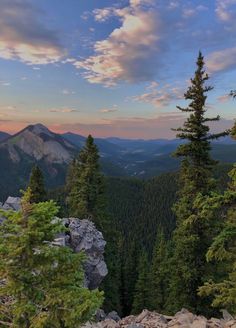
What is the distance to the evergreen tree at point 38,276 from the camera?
305 inches

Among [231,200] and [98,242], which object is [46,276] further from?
[98,242]

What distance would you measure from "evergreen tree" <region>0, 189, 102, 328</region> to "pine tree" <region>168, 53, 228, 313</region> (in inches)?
585

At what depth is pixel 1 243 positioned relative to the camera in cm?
812

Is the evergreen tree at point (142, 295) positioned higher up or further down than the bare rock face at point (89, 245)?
further down

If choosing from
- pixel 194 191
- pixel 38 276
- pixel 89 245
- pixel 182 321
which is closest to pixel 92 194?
pixel 89 245

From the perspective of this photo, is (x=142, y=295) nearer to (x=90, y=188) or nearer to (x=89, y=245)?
(x=90, y=188)

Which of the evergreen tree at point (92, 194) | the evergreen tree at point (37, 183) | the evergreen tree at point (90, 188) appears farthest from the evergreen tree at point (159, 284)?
the evergreen tree at point (37, 183)

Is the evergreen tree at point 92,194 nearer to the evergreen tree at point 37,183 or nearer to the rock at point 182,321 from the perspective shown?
the evergreen tree at point 37,183

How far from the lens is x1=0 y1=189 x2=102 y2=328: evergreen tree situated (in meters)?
7.76

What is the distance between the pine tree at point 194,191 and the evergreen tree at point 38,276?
48.8 ft

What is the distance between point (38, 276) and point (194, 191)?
52.1ft

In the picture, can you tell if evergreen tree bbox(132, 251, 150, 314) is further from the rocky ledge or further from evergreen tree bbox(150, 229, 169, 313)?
the rocky ledge

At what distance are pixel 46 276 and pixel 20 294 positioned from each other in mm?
713

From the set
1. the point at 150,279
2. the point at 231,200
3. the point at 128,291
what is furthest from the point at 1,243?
the point at 128,291
